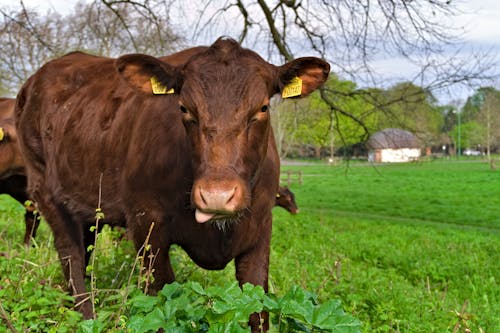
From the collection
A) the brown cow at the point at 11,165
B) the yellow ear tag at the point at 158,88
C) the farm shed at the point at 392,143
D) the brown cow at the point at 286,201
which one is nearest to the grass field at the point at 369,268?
the brown cow at the point at 286,201

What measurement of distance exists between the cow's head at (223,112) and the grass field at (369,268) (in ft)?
2.41

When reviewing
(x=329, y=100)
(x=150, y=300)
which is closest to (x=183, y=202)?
(x=150, y=300)

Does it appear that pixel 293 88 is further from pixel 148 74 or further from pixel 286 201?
pixel 286 201

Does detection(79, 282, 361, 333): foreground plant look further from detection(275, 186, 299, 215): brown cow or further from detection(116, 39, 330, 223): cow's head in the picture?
detection(275, 186, 299, 215): brown cow

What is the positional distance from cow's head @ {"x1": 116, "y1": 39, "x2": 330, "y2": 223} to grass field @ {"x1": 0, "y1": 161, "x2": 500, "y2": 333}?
2.41ft

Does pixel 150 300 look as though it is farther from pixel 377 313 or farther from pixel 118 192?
pixel 377 313

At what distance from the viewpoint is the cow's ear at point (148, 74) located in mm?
3398

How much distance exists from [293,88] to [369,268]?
456 cm

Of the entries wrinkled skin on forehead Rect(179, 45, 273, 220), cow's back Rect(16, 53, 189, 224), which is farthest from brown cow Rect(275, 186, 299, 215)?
wrinkled skin on forehead Rect(179, 45, 273, 220)

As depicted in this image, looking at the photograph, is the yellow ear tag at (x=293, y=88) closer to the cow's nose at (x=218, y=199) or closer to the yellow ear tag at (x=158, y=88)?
the yellow ear tag at (x=158, y=88)

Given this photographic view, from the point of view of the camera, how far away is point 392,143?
32.2 ft

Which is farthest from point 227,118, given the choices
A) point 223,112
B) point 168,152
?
point 168,152

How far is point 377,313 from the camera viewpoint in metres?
4.50

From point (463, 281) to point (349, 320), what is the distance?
560 centimetres
